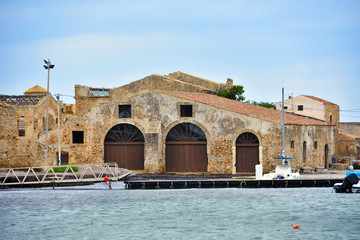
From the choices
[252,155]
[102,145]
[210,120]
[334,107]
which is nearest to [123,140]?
[102,145]

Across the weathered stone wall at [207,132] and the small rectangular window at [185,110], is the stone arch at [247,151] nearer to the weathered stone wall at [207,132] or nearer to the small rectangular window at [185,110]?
the weathered stone wall at [207,132]

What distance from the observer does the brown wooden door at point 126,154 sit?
51.6 metres

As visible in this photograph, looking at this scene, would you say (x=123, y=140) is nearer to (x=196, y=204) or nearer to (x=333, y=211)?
(x=196, y=204)

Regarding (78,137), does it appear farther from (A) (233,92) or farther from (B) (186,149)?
(A) (233,92)

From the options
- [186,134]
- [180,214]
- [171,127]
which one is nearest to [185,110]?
[171,127]

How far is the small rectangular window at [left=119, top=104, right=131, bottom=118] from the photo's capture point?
51844 millimetres

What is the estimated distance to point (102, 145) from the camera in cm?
5172

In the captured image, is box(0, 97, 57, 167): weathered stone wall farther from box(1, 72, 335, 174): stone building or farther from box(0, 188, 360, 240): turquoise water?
box(0, 188, 360, 240): turquoise water

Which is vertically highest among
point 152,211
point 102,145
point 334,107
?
point 334,107

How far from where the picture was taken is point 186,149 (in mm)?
50906

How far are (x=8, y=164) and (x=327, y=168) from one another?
31.8 meters

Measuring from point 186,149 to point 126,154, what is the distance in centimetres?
568

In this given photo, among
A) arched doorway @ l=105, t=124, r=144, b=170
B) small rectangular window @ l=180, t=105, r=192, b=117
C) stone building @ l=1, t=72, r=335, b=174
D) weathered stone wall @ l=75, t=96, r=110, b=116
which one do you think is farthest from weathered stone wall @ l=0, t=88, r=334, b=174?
weathered stone wall @ l=75, t=96, r=110, b=116

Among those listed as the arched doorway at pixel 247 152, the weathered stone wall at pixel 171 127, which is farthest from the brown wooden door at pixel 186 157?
the arched doorway at pixel 247 152
